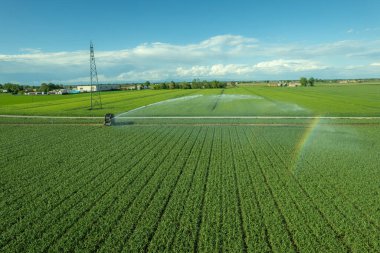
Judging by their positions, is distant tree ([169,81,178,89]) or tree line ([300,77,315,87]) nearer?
distant tree ([169,81,178,89])

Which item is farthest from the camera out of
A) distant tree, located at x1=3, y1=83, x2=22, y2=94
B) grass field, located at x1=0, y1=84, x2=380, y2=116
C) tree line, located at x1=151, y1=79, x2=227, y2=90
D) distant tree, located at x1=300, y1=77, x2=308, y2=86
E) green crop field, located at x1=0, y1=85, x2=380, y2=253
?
distant tree, located at x1=300, y1=77, x2=308, y2=86

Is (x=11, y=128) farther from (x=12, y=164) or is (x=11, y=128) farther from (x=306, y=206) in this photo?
(x=306, y=206)

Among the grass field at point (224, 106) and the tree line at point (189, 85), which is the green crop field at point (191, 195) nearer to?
the grass field at point (224, 106)

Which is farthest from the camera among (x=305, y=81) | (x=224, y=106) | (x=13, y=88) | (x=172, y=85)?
(x=305, y=81)

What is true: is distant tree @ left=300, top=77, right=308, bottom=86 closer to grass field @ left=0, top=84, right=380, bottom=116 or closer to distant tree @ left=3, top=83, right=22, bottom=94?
grass field @ left=0, top=84, right=380, bottom=116

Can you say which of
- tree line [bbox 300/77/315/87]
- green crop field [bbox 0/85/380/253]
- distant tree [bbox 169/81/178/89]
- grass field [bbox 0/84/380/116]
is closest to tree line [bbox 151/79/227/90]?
distant tree [bbox 169/81/178/89]

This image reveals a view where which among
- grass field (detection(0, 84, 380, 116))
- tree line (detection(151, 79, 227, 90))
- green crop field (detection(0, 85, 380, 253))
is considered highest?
tree line (detection(151, 79, 227, 90))

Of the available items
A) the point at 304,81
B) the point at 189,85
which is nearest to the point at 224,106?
the point at 189,85

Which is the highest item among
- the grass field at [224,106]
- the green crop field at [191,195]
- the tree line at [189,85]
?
the tree line at [189,85]

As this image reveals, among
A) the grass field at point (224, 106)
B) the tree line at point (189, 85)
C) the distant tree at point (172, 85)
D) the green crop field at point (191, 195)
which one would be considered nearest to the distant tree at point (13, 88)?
the tree line at point (189, 85)

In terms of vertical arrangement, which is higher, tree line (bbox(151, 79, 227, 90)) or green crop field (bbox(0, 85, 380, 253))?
tree line (bbox(151, 79, 227, 90))

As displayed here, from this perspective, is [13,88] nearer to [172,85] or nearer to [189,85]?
[172,85]
